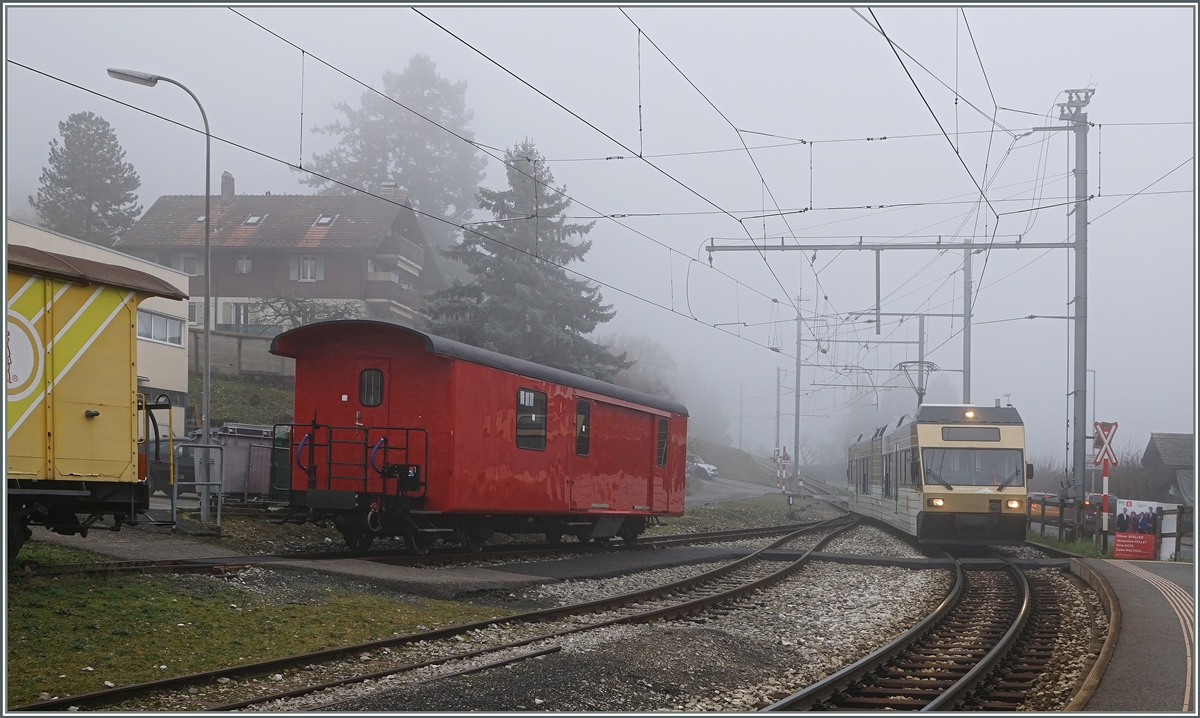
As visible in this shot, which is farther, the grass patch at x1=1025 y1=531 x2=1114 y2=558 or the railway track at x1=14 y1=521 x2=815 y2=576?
the grass patch at x1=1025 y1=531 x2=1114 y2=558

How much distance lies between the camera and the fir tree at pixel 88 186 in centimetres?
5759

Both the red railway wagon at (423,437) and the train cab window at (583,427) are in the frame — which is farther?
the train cab window at (583,427)

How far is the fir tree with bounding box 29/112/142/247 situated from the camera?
57.6 metres

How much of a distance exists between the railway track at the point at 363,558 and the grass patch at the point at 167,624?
40 centimetres

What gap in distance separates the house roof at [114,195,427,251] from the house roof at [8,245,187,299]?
132 feet

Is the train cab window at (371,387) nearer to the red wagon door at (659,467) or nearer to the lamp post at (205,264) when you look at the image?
the lamp post at (205,264)

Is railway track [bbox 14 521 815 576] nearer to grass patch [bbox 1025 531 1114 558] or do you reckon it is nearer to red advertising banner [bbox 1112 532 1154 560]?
grass patch [bbox 1025 531 1114 558]

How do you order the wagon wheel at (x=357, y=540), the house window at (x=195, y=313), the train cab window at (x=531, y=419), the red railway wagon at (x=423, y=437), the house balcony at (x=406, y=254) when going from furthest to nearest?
the house balcony at (x=406, y=254) < the house window at (x=195, y=313) < the train cab window at (x=531, y=419) < the wagon wheel at (x=357, y=540) < the red railway wagon at (x=423, y=437)

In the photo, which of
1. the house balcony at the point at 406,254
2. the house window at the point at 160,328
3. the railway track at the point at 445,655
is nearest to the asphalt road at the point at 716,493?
the house balcony at the point at 406,254

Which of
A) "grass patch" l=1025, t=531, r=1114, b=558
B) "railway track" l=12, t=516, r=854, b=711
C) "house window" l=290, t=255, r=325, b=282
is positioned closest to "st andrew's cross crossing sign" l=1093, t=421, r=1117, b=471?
"grass patch" l=1025, t=531, r=1114, b=558

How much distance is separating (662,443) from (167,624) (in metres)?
13.6

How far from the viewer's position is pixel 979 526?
68.0 feet

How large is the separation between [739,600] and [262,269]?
43464 millimetres

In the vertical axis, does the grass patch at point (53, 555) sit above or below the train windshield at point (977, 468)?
below
